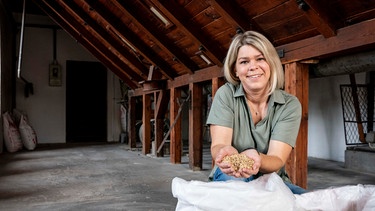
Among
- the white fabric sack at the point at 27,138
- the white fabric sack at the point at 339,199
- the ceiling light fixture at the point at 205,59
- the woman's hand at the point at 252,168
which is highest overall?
the ceiling light fixture at the point at 205,59

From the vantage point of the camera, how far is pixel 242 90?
5.12ft

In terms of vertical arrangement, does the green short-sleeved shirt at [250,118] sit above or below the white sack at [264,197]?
above

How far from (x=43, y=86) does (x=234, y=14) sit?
784 cm

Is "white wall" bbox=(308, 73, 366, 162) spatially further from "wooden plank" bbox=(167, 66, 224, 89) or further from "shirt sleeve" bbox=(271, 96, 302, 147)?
"shirt sleeve" bbox=(271, 96, 302, 147)

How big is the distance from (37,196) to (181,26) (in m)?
2.21

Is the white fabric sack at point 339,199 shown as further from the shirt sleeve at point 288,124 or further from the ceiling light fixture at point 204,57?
the ceiling light fixture at point 204,57

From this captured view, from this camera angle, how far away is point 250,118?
5.12ft

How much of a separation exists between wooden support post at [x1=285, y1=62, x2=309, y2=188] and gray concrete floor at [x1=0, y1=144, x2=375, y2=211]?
88 centimetres

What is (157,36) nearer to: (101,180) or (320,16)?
(101,180)

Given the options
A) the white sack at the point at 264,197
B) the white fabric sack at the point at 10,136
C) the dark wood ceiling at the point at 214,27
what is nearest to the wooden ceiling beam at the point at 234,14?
the dark wood ceiling at the point at 214,27

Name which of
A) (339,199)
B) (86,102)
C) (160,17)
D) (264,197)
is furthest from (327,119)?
(86,102)

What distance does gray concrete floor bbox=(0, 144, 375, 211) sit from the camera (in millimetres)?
3170

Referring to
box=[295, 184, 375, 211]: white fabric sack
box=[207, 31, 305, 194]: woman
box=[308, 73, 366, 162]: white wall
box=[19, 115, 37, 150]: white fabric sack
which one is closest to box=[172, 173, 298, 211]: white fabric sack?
box=[295, 184, 375, 211]: white fabric sack

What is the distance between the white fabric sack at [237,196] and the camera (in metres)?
1.09
